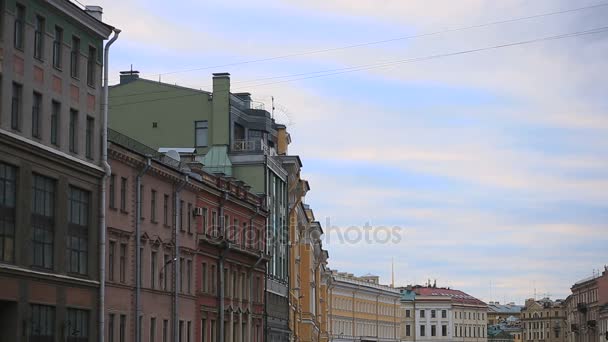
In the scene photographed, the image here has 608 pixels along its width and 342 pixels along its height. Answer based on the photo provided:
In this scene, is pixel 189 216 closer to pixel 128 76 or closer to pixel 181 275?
pixel 181 275

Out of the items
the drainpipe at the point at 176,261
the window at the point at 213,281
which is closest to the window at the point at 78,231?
the drainpipe at the point at 176,261

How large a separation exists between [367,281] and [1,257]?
406ft

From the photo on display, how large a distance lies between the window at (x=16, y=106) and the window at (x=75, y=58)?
167 inches

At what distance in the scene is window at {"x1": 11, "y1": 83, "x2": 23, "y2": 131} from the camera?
37125mm

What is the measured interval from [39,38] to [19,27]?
149 centimetres

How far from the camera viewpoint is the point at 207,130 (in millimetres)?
75250

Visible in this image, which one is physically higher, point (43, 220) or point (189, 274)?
point (43, 220)

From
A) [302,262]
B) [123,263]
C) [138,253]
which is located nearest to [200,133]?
[302,262]

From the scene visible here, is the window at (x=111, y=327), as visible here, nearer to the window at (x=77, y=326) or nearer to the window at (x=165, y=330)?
the window at (x=77, y=326)

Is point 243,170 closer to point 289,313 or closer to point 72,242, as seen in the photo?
point 289,313

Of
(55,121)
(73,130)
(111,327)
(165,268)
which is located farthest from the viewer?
(165,268)

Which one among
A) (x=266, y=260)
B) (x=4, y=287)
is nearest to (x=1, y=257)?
(x=4, y=287)

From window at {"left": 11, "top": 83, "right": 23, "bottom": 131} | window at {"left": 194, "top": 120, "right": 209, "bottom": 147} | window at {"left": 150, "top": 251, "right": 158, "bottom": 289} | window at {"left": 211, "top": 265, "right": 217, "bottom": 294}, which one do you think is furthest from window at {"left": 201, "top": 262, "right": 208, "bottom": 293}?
window at {"left": 11, "top": 83, "right": 23, "bottom": 131}

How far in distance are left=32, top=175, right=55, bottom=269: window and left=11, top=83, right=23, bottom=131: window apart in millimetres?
2126
